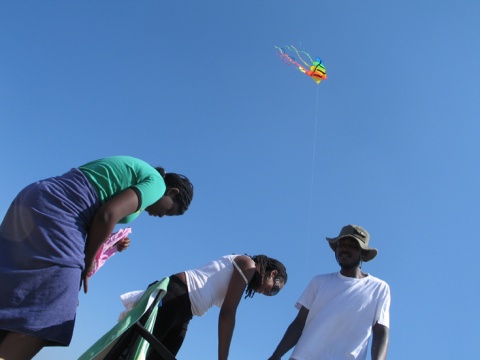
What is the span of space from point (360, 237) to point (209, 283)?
4.43ft

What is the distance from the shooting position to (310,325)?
3.41m

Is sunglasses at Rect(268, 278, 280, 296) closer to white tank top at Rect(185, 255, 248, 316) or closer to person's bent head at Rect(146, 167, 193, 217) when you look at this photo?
white tank top at Rect(185, 255, 248, 316)

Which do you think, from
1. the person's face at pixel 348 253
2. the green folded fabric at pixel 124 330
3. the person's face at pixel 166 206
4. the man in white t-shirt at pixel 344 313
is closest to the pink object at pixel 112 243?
the person's face at pixel 166 206

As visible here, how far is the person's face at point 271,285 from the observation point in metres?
3.39

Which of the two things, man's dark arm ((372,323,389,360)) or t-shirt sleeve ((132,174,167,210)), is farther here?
man's dark arm ((372,323,389,360))

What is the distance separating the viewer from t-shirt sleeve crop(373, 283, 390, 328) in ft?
10.9

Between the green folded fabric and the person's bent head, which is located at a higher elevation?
the person's bent head

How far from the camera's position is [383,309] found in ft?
11.1

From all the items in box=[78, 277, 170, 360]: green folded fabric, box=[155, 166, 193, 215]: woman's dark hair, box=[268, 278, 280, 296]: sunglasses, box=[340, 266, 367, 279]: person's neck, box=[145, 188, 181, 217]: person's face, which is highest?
box=[155, 166, 193, 215]: woman's dark hair

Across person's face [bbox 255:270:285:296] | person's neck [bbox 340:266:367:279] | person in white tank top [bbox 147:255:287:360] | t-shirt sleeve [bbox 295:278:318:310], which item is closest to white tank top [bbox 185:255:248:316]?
person in white tank top [bbox 147:255:287:360]

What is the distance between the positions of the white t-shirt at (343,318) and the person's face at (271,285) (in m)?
0.33

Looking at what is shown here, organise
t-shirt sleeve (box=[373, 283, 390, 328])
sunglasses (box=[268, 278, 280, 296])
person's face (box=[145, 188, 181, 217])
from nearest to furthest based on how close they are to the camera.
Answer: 1. person's face (box=[145, 188, 181, 217])
2. t-shirt sleeve (box=[373, 283, 390, 328])
3. sunglasses (box=[268, 278, 280, 296])

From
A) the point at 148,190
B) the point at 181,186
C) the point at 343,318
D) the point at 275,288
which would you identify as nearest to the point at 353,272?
the point at 343,318

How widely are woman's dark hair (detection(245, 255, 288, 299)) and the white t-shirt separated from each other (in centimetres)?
36
